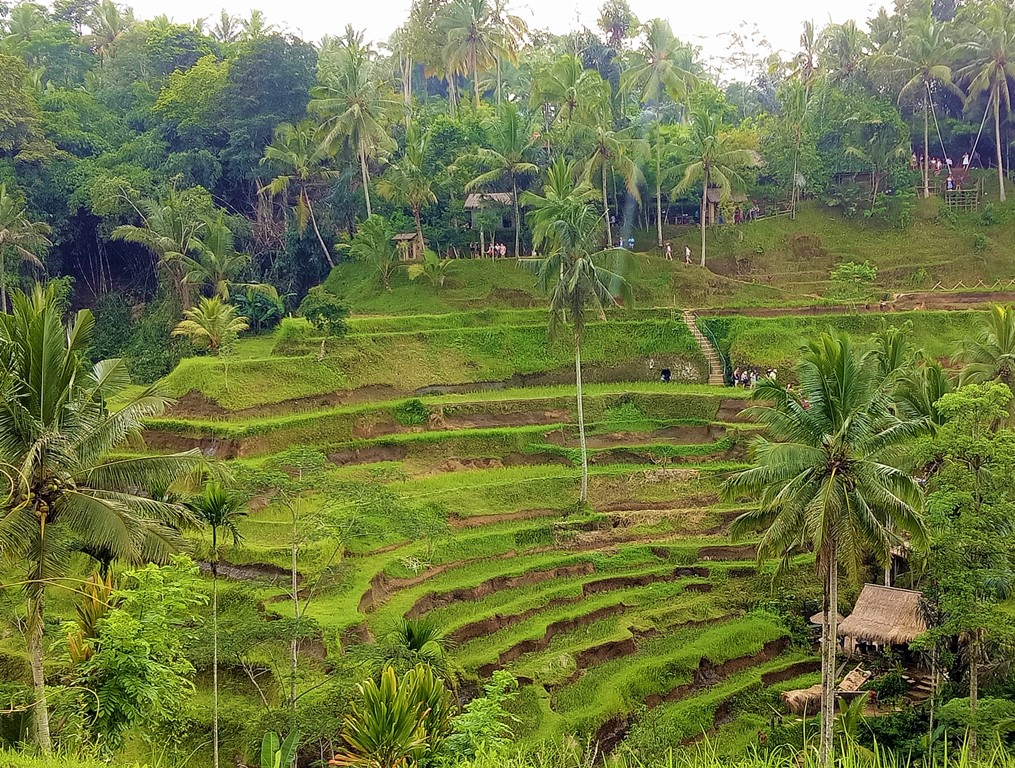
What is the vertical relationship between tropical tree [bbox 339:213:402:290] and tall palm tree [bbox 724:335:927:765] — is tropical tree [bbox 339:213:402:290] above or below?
above

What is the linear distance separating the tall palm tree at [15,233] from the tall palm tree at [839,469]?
3842cm

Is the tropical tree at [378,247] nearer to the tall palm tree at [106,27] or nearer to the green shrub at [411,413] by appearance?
the green shrub at [411,413]

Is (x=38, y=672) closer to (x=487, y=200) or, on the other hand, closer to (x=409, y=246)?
(x=487, y=200)

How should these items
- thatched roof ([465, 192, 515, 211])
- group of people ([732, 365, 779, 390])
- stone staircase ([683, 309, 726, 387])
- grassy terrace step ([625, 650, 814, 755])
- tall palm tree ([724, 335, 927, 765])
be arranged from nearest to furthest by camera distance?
tall palm tree ([724, 335, 927, 765]) → grassy terrace step ([625, 650, 814, 755]) → group of people ([732, 365, 779, 390]) → stone staircase ([683, 309, 726, 387]) → thatched roof ([465, 192, 515, 211])

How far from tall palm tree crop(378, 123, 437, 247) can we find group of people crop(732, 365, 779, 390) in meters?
17.8

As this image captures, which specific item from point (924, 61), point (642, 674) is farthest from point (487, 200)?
point (642, 674)

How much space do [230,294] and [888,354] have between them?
32.1 metres

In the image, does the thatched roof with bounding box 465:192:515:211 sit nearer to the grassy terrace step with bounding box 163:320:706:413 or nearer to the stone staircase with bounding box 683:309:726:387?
the grassy terrace step with bounding box 163:320:706:413

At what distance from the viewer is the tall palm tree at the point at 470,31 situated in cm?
4997

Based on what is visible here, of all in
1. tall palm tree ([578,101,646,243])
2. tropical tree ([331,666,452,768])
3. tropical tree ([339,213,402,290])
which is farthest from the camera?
tropical tree ([339,213,402,290])

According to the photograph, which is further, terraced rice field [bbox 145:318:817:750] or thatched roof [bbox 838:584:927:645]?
thatched roof [bbox 838:584:927:645]

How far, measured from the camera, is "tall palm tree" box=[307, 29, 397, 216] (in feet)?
145

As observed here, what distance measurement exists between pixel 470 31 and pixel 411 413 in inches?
1012

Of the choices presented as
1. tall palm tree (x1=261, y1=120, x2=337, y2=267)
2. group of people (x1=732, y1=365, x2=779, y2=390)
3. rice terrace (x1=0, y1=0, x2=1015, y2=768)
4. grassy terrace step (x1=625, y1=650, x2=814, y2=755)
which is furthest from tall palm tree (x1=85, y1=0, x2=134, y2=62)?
grassy terrace step (x1=625, y1=650, x2=814, y2=755)
